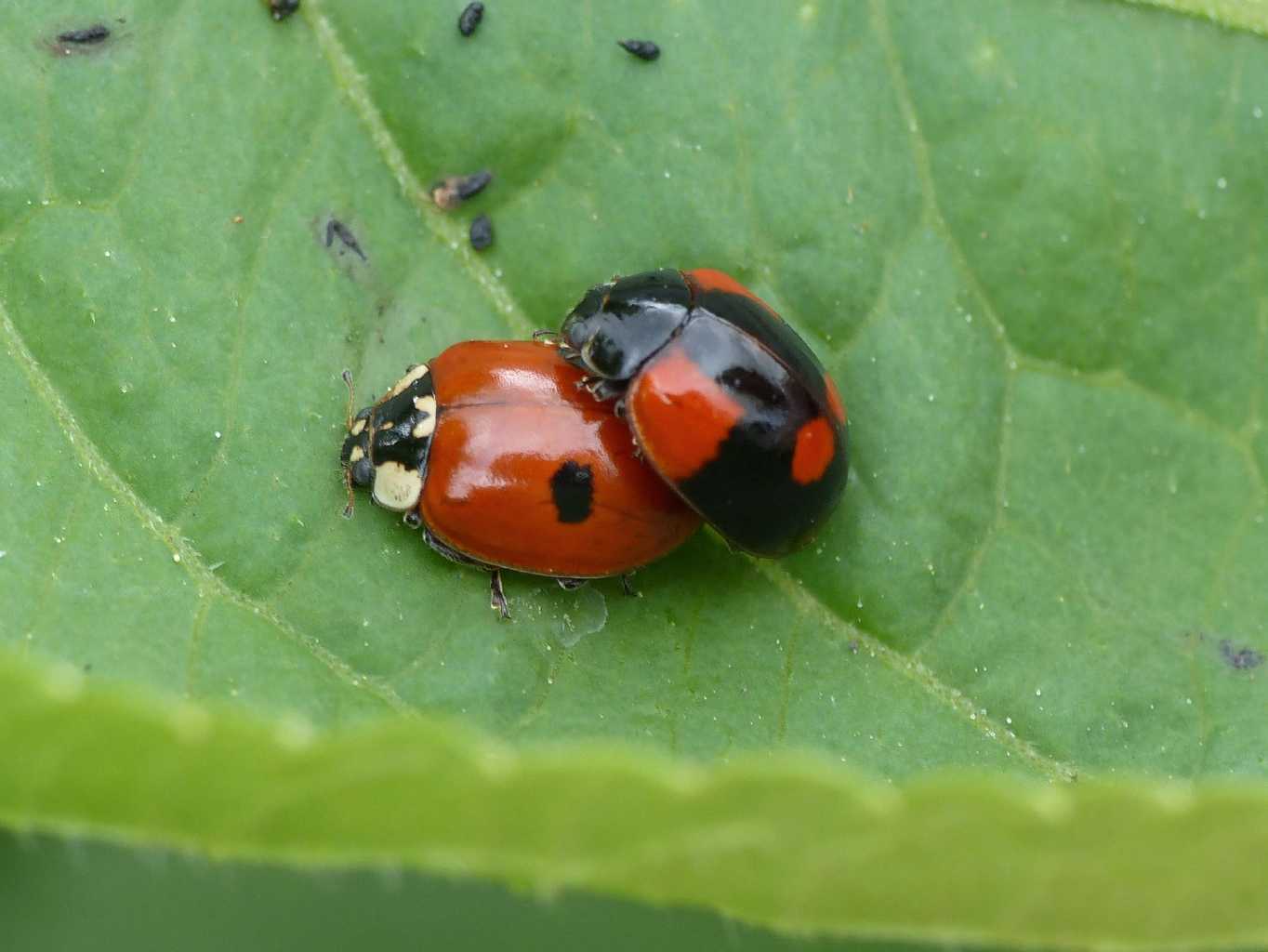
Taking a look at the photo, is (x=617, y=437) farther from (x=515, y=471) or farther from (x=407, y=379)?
(x=407, y=379)

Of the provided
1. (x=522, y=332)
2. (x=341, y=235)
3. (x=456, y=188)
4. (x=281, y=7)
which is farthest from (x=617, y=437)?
(x=281, y=7)

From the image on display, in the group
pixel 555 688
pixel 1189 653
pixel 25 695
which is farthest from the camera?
pixel 1189 653

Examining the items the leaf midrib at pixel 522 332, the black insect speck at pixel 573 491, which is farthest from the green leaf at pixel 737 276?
the black insect speck at pixel 573 491

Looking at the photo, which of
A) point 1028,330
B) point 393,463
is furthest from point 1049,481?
point 393,463

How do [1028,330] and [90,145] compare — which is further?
[1028,330]

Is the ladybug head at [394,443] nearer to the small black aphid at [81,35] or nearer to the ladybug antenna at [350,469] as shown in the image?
the ladybug antenna at [350,469]

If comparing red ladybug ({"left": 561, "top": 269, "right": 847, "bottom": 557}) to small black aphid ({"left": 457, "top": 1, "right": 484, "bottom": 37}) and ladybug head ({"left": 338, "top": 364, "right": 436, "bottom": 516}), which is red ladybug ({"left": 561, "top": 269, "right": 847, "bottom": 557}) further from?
small black aphid ({"left": 457, "top": 1, "right": 484, "bottom": 37})

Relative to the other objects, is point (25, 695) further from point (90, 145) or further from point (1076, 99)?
point (1076, 99)
